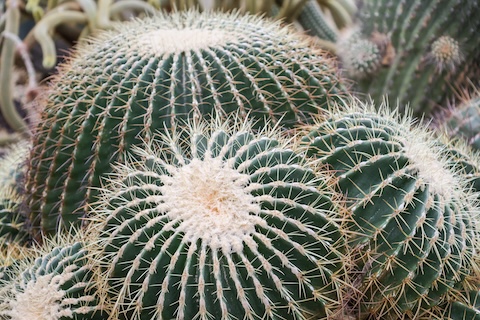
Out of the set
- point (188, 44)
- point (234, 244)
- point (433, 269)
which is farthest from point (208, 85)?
point (433, 269)

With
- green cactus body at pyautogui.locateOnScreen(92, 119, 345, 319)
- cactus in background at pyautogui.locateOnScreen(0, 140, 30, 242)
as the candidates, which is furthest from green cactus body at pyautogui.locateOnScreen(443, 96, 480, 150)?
cactus in background at pyautogui.locateOnScreen(0, 140, 30, 242)

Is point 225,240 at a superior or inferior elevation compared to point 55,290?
superior

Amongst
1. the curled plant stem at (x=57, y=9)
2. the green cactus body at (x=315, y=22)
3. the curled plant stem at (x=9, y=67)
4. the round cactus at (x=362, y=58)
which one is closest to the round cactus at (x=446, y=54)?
the round cactus at (x=362, y=58)

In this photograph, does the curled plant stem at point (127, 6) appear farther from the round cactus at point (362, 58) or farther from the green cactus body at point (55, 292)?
the green cactus body at point (55, 292)

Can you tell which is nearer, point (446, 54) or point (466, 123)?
point (466, 123)

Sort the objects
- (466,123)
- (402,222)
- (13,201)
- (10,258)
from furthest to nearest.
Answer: (466,123), (13,201), (10,258), (402,222)

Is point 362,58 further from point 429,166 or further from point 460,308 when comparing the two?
point 460,308

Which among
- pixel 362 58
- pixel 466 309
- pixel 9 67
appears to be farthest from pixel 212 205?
pixel 9 67
